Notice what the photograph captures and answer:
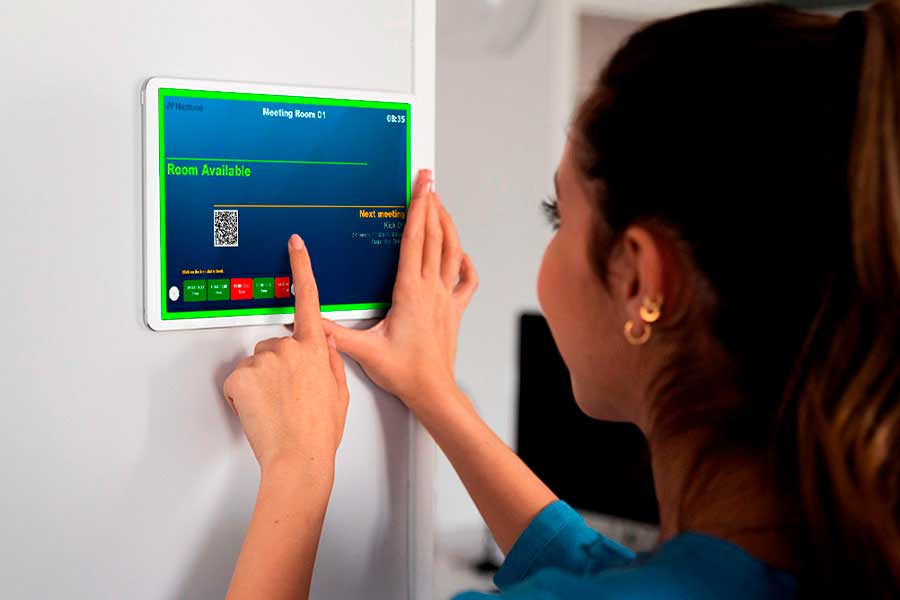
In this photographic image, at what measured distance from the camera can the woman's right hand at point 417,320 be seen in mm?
791

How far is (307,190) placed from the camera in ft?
2.42

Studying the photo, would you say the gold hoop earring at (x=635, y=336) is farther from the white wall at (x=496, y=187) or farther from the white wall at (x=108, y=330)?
the white wall at (x=496, y=187)

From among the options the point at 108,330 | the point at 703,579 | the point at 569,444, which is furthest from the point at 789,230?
the point at 569,444

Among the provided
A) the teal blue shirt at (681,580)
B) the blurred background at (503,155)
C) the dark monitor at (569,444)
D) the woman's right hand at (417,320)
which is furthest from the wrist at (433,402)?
the blurred background at (503,155)

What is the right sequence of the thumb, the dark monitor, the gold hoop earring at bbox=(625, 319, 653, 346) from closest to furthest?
the gold hoop earring at bbox=(625, 319, 653, 346) → the thumb → the dark monitor

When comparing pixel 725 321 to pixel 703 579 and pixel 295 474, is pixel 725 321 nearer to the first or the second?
pixel 703 579

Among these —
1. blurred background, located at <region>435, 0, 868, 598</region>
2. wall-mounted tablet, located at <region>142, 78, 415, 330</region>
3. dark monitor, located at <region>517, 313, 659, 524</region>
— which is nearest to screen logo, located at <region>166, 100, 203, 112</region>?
wall-mounted tablet, located at <region>142, 78, 415, 330</region>

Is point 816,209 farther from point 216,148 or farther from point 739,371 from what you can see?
point 216,148

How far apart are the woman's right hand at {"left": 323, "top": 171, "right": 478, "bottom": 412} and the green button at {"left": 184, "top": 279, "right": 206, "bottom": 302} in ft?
0.36

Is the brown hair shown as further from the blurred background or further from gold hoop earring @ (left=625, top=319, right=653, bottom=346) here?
the blurred background

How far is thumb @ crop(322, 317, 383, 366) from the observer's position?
29.8 inches

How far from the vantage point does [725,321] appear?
2.01 feet

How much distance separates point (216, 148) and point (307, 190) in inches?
3.0

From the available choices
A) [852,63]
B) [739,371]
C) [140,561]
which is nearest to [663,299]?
[739,371]
